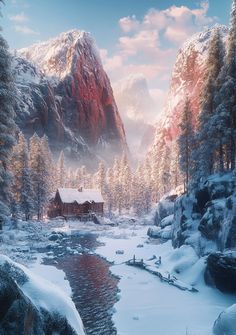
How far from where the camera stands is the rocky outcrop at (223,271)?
65.6ft

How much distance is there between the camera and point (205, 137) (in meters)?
38.9

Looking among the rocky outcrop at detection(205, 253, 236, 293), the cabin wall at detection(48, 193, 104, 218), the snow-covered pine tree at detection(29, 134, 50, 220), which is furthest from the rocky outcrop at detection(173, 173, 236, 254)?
the cabin wall at detection(48, 193, 104, 218)

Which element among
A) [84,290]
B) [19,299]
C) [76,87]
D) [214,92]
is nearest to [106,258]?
[84,290]

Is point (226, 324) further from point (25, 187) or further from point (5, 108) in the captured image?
point (25, 187)

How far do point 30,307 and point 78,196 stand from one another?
70.0 meters

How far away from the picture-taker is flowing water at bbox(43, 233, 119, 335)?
16.9 metres

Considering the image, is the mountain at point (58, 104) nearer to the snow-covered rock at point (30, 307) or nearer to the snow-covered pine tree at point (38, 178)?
the snow-covered pine tree at point (38, 178)

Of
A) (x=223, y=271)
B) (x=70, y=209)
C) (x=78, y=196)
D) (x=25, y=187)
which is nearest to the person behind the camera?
(x=223, y=271)

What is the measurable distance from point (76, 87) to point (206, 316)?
18857cm

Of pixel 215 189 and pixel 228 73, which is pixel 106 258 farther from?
pixel 228 73

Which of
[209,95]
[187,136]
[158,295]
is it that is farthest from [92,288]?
[187,136]

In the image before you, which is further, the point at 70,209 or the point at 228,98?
the point at 70,209

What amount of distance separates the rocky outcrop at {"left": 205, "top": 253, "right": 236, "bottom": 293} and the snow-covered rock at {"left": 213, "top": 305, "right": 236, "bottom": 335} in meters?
6.21

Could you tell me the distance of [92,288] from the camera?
23094 mm
